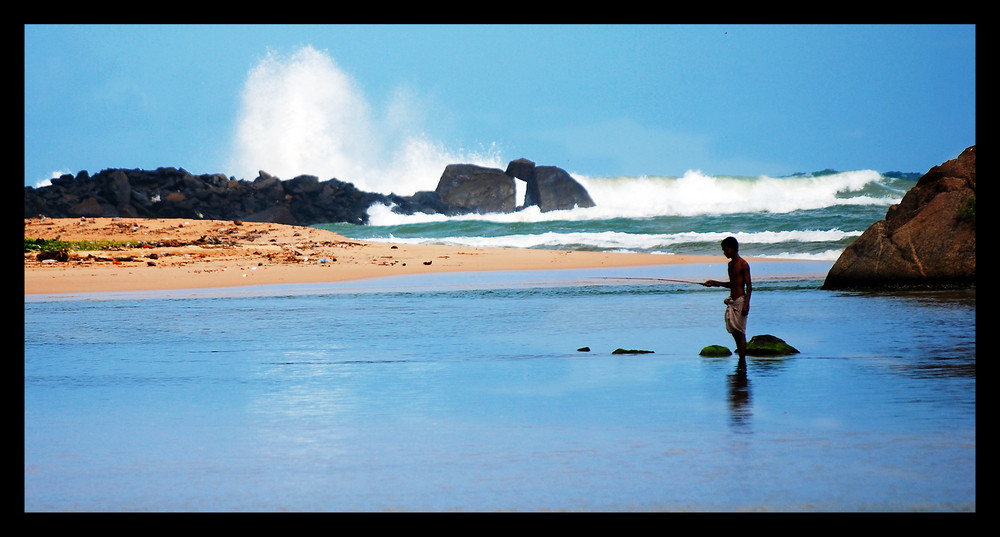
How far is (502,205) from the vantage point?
79.6m

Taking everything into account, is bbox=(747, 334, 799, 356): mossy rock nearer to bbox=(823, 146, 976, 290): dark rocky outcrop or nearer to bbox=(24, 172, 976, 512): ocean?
bbox=(24, 172, 976, 512): ocean

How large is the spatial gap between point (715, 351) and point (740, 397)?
76.2 inches

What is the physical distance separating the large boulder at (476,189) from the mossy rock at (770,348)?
2707 inches

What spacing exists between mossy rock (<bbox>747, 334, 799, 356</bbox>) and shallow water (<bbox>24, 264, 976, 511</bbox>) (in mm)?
284

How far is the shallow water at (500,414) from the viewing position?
4.08m

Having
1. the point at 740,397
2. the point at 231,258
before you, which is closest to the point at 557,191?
the point at 231,258

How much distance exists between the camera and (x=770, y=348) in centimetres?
813

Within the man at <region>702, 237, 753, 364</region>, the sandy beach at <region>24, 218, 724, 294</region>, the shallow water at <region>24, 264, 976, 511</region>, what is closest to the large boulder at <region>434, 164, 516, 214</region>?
the sandy beach at <region>24, 218, 724, 294</region>

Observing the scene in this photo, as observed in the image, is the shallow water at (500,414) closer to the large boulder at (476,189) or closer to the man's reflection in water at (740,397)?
the man's reflection in water at (740,397)

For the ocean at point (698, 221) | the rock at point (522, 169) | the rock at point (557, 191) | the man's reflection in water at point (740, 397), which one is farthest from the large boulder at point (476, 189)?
the man's reflection in water at point (740, 397)

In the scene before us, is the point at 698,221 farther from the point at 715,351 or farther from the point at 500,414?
the point at 500,414
